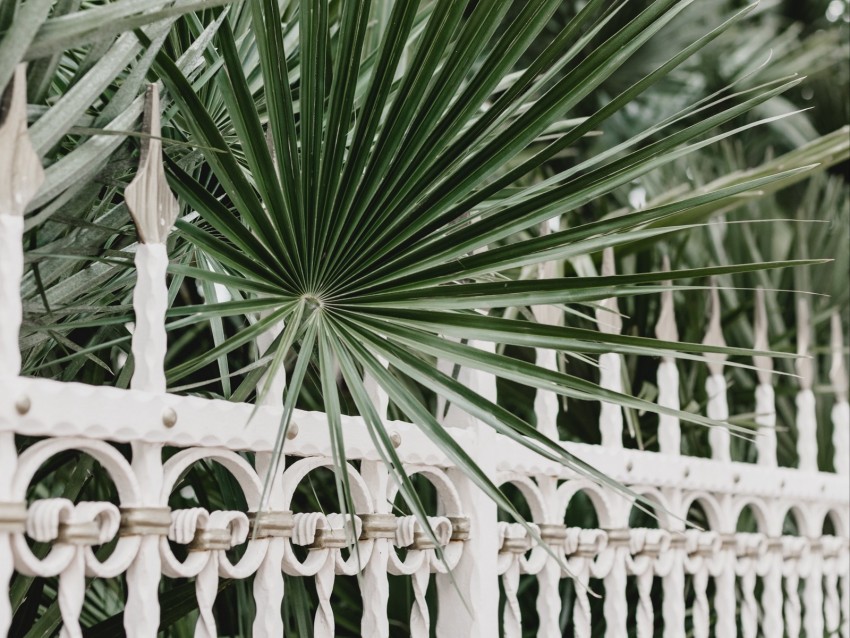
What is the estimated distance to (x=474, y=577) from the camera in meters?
1.64

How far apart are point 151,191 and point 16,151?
0.19 meters

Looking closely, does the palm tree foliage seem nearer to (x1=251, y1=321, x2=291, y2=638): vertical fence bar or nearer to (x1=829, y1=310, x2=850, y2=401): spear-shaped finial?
(x1=251, y1=321, x2=291, y2=638): vertical fence bar

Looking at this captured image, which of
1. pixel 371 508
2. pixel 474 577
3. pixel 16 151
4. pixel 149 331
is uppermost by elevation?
pixel 16 151

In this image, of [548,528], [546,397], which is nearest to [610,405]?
[546,397]

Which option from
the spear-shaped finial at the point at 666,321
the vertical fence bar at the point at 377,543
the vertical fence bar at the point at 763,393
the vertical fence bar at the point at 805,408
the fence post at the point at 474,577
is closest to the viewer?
the vertical fence bar at the point at 377,543

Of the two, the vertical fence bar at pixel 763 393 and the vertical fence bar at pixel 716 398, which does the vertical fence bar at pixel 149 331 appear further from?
the vertical fence bar at pixel 763 393

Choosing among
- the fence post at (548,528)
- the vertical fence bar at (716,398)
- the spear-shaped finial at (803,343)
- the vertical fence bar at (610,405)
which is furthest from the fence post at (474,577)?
the spear-shaped finial at (803,343)

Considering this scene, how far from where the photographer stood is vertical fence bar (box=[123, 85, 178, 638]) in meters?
1.18

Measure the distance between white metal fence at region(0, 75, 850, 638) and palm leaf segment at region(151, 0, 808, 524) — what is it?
0.11 meters

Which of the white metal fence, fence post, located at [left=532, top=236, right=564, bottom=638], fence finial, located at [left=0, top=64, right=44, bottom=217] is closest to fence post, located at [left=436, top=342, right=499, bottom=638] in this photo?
the white metal fence

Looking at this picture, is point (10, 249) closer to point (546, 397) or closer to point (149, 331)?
point (149, 331)

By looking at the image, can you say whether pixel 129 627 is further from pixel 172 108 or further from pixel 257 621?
pixel 172 108

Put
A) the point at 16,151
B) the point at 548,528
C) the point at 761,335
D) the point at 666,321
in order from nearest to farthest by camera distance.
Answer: the point at 16,151 → the point at 548,528 → the point at 666,321 → the point at 761,335

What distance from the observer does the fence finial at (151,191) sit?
1.19 m
